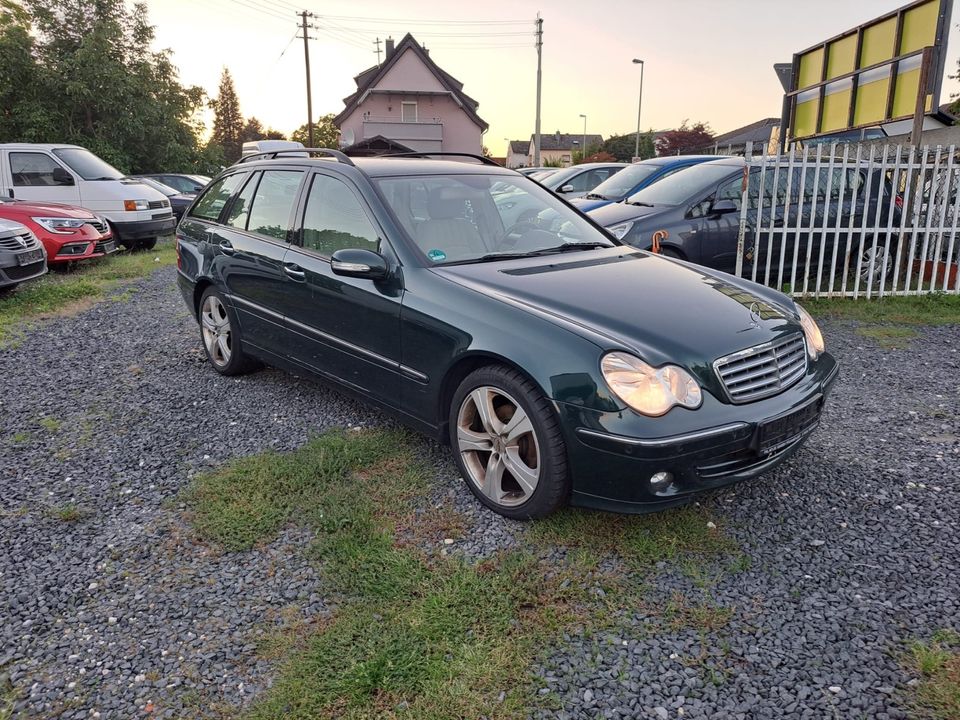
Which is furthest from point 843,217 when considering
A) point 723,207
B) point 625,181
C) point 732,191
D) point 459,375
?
point 459,375

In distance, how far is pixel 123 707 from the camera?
2246 mm

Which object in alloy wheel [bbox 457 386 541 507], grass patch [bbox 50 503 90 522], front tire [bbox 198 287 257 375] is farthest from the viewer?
front tire [bbox 198 287 257 375]

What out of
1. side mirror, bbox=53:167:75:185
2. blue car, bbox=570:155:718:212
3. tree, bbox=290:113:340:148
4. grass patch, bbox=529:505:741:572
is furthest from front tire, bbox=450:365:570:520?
tree, bbox=290:113:340:148

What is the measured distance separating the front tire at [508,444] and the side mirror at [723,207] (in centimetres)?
529

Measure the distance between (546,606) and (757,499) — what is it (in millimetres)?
1361

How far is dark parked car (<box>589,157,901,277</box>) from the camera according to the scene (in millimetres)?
7422

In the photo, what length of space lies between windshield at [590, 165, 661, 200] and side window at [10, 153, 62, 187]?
905 centimetres

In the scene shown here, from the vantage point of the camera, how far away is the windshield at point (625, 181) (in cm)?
912

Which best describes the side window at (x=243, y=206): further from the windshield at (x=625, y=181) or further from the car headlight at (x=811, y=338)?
the windshield at (x=625, y=181)

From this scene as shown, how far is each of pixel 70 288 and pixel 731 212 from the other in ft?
26.6

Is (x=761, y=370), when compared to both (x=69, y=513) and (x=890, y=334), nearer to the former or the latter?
(x=69, y=513)

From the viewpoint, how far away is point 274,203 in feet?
15.1

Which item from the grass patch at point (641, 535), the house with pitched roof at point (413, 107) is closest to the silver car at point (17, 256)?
the grass patch at point (641, 535)

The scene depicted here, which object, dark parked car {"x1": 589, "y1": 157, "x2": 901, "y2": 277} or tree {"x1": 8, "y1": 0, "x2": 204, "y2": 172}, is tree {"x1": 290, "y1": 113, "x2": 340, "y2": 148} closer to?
tree {"x1": 8, "y1": 0, "x2": 204, "y2": 172}
